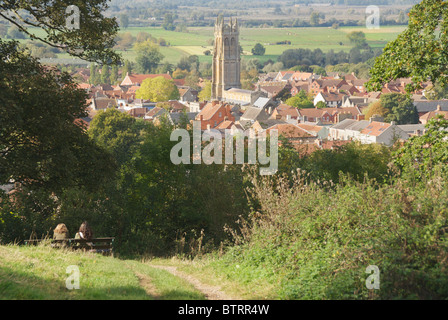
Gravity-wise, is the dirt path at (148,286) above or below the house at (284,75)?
below

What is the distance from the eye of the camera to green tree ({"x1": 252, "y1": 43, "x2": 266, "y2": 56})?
625 ft

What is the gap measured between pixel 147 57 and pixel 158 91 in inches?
2105

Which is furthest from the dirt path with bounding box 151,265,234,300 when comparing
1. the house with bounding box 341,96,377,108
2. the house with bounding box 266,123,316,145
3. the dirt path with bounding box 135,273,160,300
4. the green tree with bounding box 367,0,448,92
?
the house with bounding box 341,96,377,108

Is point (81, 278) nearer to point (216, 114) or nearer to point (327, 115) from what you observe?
point (216, 114)

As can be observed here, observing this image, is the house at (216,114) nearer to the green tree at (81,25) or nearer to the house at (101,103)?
the house at (101,103)

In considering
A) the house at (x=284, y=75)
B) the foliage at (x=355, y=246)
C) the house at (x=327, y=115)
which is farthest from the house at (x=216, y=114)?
the house at (x=284, y=75)

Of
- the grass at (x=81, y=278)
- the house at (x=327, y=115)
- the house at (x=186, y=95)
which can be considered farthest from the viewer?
the house at (x=186, y=95)

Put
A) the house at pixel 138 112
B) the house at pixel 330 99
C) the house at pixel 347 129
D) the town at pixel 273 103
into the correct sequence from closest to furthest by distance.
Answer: the house at pixel 347 129, the town at pixel 273 103, the house at pixel 138 112, the house at pixel 330 99

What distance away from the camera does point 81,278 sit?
713cm

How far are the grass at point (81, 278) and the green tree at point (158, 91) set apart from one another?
98.2m

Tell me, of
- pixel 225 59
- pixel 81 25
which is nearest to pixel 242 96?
pixel 225 59

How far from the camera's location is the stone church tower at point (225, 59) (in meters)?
121

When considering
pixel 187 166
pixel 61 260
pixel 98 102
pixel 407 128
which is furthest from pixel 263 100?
pixel 61 260

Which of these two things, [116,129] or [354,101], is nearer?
[116,129]
